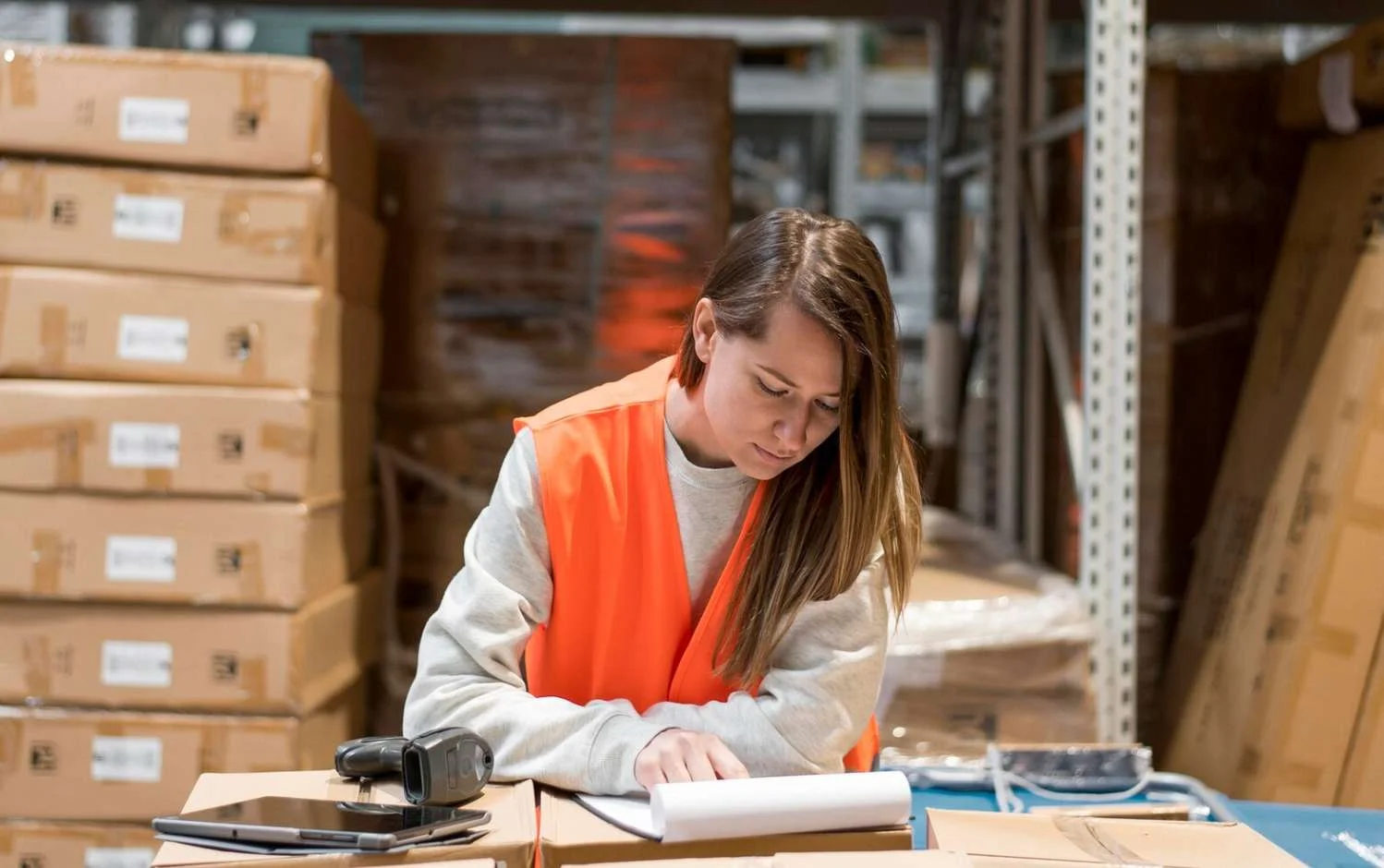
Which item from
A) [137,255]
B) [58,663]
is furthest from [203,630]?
[137,255]

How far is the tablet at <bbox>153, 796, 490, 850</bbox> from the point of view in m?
1.03

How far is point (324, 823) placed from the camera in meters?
1.06

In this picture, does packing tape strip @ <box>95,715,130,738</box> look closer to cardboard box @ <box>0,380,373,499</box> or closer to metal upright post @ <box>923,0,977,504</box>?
cardboard box @ <box>0,380,373,499</box>

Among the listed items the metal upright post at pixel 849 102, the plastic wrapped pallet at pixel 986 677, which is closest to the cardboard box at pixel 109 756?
the plastic wrapped pallet at pixel 986 677

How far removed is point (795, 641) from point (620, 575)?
20cm

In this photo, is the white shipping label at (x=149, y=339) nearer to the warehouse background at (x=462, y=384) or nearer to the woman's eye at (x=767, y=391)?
the warehouse background at (x=462, y=384)

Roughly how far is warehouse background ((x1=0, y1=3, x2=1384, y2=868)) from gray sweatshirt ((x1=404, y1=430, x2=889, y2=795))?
38.1 inches

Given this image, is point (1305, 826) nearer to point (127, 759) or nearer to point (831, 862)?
point (831, 862)

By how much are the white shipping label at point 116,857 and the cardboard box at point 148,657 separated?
263mm

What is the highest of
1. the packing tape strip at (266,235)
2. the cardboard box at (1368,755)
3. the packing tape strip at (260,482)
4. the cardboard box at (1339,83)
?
the cardboard box at (1339,83)

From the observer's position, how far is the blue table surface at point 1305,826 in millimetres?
1446

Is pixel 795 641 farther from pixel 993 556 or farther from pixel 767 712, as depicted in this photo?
pixel 993 556

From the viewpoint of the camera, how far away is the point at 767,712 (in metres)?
1.33

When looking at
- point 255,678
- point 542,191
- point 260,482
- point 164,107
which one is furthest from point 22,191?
point 542,191
